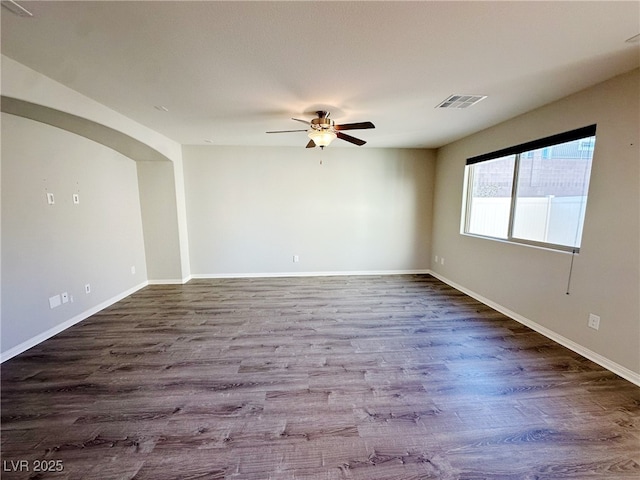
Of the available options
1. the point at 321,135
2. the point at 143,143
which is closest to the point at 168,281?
the point at 143,143

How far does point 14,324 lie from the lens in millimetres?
2500

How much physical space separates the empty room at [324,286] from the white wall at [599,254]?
0.02m

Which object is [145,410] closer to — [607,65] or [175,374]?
[175,374]

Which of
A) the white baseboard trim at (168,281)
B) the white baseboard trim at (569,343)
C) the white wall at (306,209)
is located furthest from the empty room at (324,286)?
the white wall at (306,209)

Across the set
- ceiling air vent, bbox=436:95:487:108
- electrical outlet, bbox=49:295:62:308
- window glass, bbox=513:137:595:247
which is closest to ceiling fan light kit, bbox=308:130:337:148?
ceiling air vent, bbox=436:95:487:108

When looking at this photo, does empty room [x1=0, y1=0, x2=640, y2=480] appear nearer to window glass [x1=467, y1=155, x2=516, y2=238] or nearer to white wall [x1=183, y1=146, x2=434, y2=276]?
window glass [x1=467, y1=155, x2=516, y2=238]

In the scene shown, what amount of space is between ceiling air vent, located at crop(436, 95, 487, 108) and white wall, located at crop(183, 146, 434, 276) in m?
2.22

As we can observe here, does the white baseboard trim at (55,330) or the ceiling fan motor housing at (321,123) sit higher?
the ceiling fan motor housing at (321,123)

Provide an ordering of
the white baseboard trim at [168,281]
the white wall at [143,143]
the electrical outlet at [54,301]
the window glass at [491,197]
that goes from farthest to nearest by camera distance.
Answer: the white baseboard trim at [168,281] < the window glass at [491,197] < the electrical outlet at [54,301] < the white wall at [143,143]

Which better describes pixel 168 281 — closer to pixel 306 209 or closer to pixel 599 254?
pixel 306 209

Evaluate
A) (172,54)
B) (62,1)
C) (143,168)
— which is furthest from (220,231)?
(62,1)

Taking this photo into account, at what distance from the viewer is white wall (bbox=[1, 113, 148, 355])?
2.46 m

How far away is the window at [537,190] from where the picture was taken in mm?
2629

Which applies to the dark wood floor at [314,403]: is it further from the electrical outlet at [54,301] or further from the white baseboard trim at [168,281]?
the white baseboard trim at [168,281]
